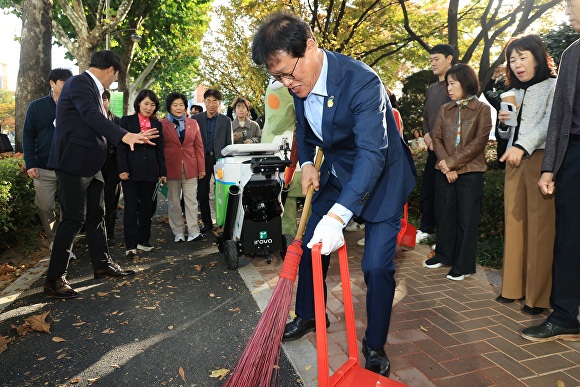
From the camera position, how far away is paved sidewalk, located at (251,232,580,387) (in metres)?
2.85

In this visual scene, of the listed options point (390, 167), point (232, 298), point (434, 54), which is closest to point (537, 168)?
point (390, 167)

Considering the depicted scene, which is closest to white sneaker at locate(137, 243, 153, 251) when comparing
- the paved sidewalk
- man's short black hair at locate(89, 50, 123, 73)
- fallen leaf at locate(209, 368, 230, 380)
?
man's short black hair at locate(89, 50, 123, 73)

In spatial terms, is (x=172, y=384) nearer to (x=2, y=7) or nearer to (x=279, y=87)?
(x=279, y=87)

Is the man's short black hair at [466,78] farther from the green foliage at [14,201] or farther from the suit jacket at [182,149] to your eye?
the green foliage at [14,201]

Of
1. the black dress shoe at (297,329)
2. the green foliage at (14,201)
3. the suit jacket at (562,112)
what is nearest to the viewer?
the suit jacket at (562,112)

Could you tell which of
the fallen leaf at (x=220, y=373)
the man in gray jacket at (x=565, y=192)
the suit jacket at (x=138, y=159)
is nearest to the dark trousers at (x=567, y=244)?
the man in gray jacket at (x=565, y=192)

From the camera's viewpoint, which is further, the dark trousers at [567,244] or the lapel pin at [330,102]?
the dark trousers at [567,244]

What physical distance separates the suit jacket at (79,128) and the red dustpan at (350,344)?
3.08 metres

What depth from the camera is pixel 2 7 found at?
16750mm

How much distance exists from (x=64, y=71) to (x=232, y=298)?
11.7 ft

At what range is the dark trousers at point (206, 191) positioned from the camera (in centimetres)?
773

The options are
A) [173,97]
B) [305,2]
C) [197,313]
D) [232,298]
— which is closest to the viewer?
[197,313]

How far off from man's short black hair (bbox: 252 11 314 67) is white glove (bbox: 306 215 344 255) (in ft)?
3.08

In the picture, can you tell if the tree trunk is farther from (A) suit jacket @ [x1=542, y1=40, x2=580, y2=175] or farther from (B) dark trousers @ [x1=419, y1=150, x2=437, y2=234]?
(A) suit jacket @ [x1=542, y1=40, x2=580, y2=175]
